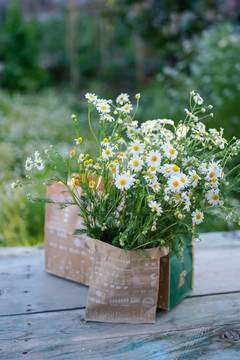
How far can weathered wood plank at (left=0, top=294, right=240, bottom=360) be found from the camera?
0.81 metres

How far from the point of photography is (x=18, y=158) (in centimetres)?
311

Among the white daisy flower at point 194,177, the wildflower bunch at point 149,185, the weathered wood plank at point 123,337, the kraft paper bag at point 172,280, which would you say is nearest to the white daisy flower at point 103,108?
the wildflower bunch at point 149,185

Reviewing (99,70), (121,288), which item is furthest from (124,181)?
(99,70)

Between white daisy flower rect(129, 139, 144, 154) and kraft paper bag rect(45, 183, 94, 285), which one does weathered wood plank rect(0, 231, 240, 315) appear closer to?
kraft paper bag rect(45, 183, 94, 285)

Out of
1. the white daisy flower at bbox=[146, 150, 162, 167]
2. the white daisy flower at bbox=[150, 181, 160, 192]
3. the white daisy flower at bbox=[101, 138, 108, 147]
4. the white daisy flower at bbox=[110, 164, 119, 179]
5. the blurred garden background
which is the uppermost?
the blurred garden background

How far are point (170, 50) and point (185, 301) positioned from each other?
4.39 meters

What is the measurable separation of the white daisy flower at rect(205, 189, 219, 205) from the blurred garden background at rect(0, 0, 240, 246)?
0.08 meters

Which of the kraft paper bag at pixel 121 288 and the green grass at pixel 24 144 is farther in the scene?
the green grass at pixel 24 144

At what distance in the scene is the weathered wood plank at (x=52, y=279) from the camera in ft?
3.30

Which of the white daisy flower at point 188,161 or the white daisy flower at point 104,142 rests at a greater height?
the white daisy flower at point 104,142

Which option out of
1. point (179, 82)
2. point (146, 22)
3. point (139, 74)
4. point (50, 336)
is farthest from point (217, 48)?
point (139, 74)

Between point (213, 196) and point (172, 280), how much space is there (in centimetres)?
26

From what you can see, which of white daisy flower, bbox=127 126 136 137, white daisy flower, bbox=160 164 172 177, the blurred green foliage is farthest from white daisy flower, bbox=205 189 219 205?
the blurred green foliage

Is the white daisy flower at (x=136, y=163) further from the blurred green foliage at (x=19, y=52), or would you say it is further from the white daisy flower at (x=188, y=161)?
the blurred green foliage at (x=19, y=52)
